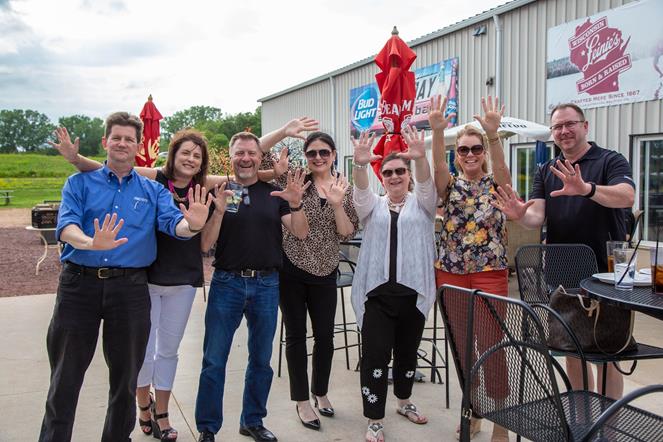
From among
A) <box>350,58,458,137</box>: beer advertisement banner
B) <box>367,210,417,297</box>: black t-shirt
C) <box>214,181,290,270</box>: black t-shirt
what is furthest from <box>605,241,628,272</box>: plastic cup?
<box>350,58,458,137</box>: beer advertisement banner

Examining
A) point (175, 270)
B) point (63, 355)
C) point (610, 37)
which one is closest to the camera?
point (63, 355)

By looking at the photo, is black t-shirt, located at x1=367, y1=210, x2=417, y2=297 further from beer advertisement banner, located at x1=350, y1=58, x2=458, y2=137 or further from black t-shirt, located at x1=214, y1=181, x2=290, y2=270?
beer advertisement banner, located at x1=350, y1=58, x2=458, y2=137

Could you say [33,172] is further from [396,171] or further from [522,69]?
[396,171]

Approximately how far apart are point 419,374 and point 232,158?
7.39ft

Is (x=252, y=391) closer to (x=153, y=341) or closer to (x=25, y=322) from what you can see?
(x=153, y=341)

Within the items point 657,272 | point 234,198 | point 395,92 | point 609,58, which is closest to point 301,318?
point 234,198

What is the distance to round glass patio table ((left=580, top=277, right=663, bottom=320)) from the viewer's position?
6.73ft

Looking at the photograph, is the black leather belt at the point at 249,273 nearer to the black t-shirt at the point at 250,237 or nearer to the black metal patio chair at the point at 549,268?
the black t-shirt at the point at 250,237

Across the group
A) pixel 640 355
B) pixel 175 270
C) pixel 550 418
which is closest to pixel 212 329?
pixel 175 270

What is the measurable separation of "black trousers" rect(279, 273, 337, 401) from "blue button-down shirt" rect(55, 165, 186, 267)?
0.86m

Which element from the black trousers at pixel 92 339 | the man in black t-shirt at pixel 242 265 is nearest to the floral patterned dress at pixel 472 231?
the man in black t-shirt at pixel 242 265

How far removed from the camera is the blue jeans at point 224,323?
9.86ft

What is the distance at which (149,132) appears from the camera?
7.92 m

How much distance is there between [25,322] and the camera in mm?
5809
